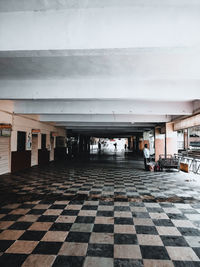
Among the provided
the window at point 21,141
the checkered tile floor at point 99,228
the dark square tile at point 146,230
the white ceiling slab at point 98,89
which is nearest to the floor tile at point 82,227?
the checkered tile floor at point 99,228

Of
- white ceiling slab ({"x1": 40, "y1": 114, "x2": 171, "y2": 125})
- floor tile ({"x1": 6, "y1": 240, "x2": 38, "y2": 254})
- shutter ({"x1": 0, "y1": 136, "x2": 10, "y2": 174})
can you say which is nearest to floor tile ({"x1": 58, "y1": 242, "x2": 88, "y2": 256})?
floor tile ({"x1": 6, "y1": 240, "x2": 38, "y2": 254})

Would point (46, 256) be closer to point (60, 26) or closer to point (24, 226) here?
point (24, 226)

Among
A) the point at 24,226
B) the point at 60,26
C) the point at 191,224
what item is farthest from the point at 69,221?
the point at 60,26

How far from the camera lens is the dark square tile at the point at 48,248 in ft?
8.90

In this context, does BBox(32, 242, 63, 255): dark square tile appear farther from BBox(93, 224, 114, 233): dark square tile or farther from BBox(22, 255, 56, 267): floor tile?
BBox(93, 224, 114, 233): dark square tile

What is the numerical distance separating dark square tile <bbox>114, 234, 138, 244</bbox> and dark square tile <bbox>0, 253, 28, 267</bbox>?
4.38 ft

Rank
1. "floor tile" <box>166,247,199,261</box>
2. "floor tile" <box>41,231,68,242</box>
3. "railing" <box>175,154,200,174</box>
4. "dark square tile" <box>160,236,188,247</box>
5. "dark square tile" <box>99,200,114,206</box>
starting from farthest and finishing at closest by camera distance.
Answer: "railing" <box>175,154,200,174</box> → "dark square tile" <box>99,200,114,206</box> → "floor tile" <box>41,231,68,242</box> → "dark square tile" <box>160,236,188,247</box> → "floor tile" <box>166,247,199,261</box>

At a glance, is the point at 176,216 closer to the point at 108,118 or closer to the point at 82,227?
the point at 82,227

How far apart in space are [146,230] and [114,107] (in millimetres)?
5807

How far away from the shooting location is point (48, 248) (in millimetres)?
2814

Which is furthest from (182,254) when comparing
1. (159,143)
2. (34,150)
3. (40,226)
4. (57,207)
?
(159,143)

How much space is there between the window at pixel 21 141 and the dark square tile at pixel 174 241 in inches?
365

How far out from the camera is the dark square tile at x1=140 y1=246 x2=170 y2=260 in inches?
103

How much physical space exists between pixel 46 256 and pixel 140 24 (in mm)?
3399
